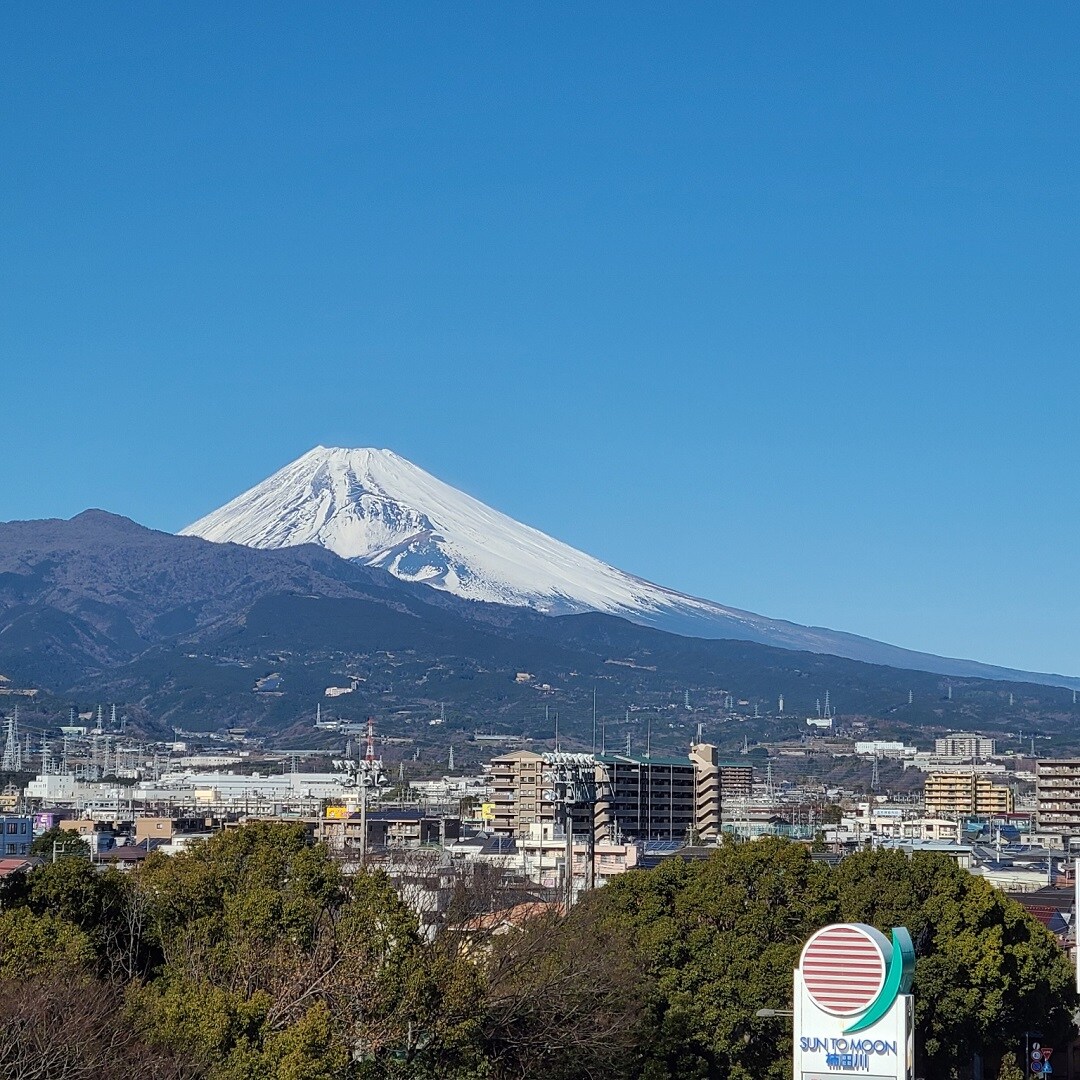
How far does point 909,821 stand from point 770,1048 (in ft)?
283

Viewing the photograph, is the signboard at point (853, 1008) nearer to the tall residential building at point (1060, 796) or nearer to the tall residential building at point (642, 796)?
the tall residential building at point (642, 796)

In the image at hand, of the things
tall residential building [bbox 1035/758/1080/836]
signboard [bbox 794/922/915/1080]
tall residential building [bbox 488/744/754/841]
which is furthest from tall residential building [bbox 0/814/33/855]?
signboard [bbox 794/922/915/1080]

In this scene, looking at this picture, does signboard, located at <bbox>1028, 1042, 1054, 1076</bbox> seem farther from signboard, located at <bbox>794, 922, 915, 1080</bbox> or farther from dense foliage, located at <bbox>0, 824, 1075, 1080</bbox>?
signboard, located at <bbox>794, 922, 915, 1080</bbox>

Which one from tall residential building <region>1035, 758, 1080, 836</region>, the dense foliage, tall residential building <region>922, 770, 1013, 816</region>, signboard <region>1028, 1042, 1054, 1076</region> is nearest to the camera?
the dense foliage

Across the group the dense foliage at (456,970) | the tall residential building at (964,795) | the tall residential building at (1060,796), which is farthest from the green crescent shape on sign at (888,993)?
the tall residential building at (964,795)

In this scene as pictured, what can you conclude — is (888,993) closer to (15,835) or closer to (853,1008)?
(853,1008)

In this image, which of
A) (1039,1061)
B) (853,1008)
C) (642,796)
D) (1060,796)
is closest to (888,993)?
(853,1008)

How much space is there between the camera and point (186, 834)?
296 feet

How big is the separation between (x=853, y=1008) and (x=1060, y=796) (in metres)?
102

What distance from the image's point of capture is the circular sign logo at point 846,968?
19812 millimetres

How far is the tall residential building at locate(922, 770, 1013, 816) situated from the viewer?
14750cm

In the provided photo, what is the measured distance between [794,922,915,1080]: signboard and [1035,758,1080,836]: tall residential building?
99352mm

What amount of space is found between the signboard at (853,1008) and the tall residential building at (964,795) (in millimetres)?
127322

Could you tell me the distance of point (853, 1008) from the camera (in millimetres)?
19828
